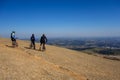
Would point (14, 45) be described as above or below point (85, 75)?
above

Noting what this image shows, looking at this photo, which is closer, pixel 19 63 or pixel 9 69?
pixel 9 69

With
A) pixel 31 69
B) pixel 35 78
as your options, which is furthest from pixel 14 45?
pixel 35 78

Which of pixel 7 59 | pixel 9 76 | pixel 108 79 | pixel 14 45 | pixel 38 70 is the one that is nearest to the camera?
pixel 9 76

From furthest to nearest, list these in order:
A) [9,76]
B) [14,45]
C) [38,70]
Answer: [14,45] < [38,70] < [9,76]

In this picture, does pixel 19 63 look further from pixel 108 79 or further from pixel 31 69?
pixel 108 79

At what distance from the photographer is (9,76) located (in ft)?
56.4

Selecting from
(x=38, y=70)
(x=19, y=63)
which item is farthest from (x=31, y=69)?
(x=19, y=63)

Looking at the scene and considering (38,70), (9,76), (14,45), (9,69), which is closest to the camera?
(9,76)

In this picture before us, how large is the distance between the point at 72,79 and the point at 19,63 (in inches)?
224

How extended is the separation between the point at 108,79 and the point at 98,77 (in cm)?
120

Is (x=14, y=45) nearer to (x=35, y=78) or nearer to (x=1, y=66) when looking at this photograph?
(x=1, y=66)

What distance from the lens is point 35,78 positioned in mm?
17906

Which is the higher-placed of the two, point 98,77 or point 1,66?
point 1,66

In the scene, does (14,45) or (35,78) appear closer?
(35,78)
